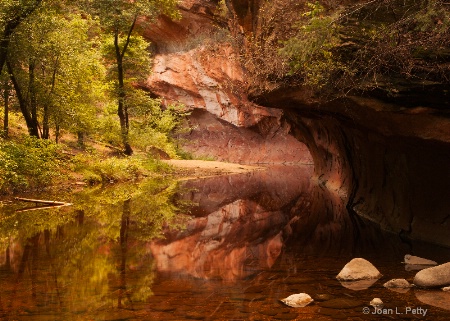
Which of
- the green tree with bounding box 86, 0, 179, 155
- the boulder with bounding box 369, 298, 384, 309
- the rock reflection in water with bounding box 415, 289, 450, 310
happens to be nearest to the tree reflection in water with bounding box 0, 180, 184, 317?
the boulder with bounding box 369, 298, 384, 309

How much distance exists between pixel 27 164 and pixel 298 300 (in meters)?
13.5

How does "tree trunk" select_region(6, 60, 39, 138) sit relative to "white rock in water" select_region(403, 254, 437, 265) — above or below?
above

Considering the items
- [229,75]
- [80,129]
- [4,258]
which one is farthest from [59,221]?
[229,75]

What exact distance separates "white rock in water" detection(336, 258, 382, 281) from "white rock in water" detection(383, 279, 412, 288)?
424 mm

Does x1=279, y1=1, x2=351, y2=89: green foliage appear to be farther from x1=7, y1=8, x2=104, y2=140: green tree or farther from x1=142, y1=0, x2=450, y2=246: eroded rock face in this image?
x1=7, y1=8, x2=104, y2=140: green tree

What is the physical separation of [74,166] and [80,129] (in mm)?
3041

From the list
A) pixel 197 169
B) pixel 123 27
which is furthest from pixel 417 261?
pixel 197 169

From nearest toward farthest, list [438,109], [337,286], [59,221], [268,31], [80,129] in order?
[337,286] < [438,109] < [59,221] < [268,31] < [80,129]

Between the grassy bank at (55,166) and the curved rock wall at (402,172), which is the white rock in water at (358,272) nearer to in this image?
the curved rock wall at (402,172)

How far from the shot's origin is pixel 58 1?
17578 millimetres

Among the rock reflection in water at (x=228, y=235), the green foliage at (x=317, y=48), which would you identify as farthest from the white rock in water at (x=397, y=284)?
the green foliage at (x=317, y=48)

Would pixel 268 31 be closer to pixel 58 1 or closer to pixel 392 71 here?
pixel 392 71

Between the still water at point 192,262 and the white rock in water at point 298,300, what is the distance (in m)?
0.10

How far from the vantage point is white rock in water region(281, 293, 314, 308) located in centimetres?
556
